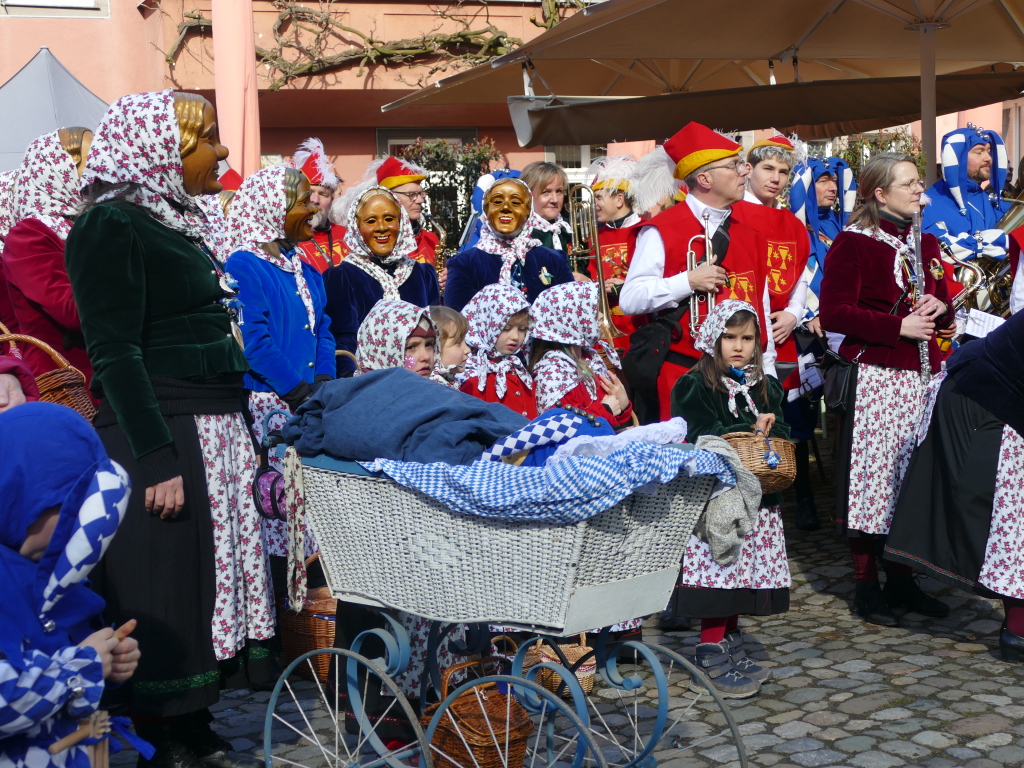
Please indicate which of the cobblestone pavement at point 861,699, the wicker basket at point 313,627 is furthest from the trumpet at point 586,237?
the wicker basket at point 313,627

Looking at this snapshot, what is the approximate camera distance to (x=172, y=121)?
3646mm

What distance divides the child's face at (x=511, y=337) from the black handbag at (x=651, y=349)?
729 mm

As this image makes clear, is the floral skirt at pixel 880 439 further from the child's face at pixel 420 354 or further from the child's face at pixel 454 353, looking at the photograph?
the child's face at pixel 420 354

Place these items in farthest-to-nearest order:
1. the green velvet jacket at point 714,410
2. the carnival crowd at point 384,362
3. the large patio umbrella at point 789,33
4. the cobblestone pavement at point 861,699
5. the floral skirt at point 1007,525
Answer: the large patio umbrella at point 789,33, the floral skirt at point 1007,525, the green velvet jacket at point 714,410, the cobblestone pavement at point 861,699, the carnival crowd at point 384,362

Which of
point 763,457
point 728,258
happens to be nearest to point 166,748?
point 763,457

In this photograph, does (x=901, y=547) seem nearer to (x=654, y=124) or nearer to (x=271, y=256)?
(x=271, y=256)

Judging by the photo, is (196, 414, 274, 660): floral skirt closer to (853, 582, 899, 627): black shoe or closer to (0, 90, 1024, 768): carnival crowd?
(0, 90, 1024, 768): carnival crowd

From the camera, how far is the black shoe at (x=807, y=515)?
7.50 meters

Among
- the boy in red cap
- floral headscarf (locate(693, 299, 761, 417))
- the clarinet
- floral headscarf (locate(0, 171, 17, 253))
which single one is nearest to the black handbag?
floral headscarf (locate(693, 299, 761, 417))

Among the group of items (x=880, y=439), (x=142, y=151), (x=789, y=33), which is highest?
(x=789, y=33)

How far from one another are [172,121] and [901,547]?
360 cm

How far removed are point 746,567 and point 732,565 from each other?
0.07 meters

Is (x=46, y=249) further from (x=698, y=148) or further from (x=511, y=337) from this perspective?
(x=698, y=148)

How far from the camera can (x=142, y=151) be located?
3631 millimetres
